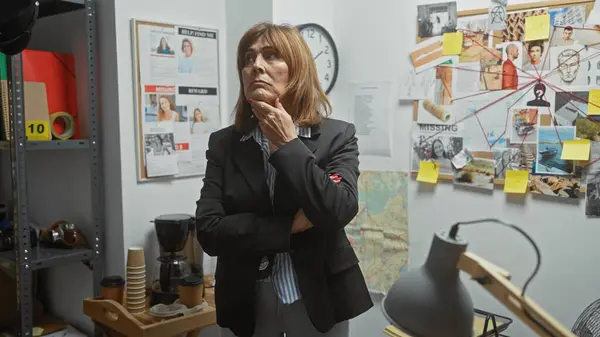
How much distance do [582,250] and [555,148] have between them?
15.9 inches

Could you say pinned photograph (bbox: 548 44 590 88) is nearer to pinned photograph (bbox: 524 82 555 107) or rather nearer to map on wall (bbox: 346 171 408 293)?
pinned photograph (bbox: 524 82 555 107)

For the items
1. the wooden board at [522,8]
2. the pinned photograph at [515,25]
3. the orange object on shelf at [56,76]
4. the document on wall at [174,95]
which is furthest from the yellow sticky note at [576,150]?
the orange object on shelf at [56,76]

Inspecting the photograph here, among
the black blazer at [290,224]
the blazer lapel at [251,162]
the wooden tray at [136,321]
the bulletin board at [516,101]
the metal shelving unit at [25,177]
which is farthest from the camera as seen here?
the bulletin board at [516,101]

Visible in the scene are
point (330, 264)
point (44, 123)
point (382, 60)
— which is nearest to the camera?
point (330, 264)

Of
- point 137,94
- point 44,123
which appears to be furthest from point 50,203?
point 137,94

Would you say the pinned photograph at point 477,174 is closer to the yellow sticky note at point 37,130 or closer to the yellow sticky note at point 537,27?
the yellow sticky note at point 537,27

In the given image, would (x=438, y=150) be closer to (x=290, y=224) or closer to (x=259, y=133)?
(x=259, y=133)

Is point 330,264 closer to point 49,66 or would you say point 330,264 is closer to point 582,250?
point 582,250

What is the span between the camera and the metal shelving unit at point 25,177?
1.93 metres

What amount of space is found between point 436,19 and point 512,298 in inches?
78.2

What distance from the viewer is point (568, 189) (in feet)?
6.79

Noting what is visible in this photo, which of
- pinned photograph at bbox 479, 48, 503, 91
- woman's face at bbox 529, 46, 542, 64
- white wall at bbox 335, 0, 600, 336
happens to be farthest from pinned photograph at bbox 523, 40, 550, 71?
white wall at bbox 335, 0, 600, 336

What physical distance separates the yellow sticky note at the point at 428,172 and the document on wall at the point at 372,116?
196mm

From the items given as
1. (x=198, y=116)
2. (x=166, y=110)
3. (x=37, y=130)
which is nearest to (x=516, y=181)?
(x=198, y=116)
